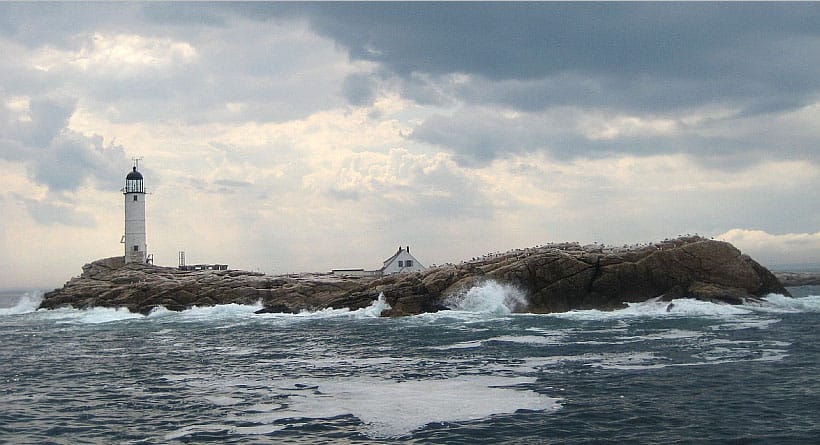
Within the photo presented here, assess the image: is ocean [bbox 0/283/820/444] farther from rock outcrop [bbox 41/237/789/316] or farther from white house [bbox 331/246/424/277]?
white house [bbox 331/246/424/277]

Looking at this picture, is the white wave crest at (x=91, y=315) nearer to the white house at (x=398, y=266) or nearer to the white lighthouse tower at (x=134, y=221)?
the white lighthouse tower at (x=134, y=221)

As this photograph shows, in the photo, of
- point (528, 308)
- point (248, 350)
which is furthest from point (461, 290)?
point (248, 350)

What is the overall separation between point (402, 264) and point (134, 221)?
119 feet

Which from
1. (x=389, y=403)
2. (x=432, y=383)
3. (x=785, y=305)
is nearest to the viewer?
(x=389, y=403)

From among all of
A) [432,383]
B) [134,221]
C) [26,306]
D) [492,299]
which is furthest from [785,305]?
[26,306]

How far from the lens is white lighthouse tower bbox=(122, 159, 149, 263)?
9275cm

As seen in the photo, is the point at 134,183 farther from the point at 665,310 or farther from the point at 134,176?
the point at 665,310

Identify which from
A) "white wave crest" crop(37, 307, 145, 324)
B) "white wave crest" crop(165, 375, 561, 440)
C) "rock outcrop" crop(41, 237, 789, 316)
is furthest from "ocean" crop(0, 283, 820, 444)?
"white wave crest" crop(37, 307, 145, 324)

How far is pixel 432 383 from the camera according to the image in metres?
26.0

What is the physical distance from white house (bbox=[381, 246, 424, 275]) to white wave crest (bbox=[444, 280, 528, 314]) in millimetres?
29806

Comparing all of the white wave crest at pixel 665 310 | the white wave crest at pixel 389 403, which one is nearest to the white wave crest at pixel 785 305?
the white wave crest at pixel 665 310

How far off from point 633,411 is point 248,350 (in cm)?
2335

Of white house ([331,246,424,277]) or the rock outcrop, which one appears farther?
white house ([331,246,424,277])

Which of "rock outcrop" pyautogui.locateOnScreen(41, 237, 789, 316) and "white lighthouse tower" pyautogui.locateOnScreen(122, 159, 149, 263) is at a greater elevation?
"white lighthouse tower" pyautogui.locateOnScreen(122, 159, 149, 263)
